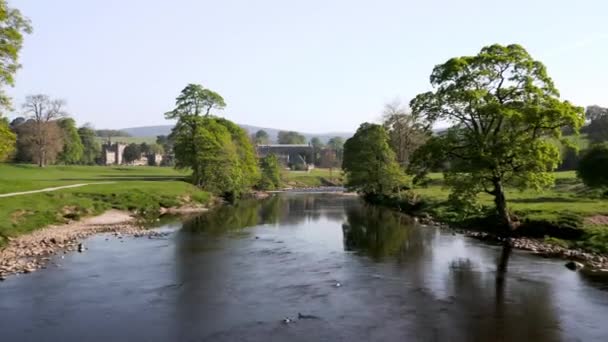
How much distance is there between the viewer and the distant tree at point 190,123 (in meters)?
81.8

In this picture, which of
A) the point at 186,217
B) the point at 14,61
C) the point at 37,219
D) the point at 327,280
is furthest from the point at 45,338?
the point at 186,217

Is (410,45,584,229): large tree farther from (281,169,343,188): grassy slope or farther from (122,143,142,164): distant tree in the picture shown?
(122,143,142,164): distant tree

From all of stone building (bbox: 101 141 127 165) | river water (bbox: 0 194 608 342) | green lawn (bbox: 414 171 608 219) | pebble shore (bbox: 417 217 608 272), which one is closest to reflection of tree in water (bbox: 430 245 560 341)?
river water (bbox: 0 194 608 342)

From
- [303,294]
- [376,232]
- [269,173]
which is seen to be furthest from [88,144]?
[303,294]

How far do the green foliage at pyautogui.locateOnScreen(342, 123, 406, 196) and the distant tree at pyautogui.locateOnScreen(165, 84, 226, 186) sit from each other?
991 inches

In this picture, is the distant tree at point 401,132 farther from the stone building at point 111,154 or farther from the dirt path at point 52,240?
the stone building at point 111,154

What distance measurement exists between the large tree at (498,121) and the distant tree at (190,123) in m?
46.8

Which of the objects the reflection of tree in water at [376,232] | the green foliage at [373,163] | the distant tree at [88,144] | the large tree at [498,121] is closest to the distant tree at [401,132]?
the green foliage at [373,163]

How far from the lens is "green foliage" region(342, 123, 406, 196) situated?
7925cm

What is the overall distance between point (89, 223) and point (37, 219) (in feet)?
20.4

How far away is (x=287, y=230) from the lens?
48.9m

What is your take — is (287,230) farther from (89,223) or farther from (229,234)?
(89,223)

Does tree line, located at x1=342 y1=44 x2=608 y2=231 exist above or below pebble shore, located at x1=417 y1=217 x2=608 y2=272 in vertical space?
above

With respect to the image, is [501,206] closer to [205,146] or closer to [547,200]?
[547,200]
